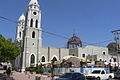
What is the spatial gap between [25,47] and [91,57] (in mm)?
18844

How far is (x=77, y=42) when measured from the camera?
60.2m

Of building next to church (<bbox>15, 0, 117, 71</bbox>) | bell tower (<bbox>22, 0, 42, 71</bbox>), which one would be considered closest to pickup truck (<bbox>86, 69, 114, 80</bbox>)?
building next to church (<bbox>15, 0, 117, 71</bbox>)

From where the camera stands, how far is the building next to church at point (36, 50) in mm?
50094

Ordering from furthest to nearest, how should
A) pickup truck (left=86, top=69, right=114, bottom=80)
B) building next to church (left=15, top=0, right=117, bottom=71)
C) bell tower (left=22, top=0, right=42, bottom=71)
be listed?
building next to church (left=15, top=0, right=117, bottom=71), bell tower (left=22, top=0, right=42, bottom=71), pickup truck (left=86, top=69, right=114, bottom=80)

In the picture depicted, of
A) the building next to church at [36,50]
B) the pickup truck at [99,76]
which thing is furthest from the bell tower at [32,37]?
the pickup truck at [99,76]

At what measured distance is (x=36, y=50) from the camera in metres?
51.3

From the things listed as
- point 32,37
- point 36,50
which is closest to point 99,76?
point 36,50

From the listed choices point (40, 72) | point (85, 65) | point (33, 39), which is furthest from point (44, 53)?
point (85, 65)

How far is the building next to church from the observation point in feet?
164

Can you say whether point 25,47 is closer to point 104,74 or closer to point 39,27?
point 39,27

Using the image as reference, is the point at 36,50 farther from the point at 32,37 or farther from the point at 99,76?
the point at 99,76

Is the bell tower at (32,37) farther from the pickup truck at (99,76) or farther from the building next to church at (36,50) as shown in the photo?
the pickup truck at (99,76)

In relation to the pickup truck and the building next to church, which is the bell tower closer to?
the building next to church

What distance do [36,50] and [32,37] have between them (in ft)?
13.6
